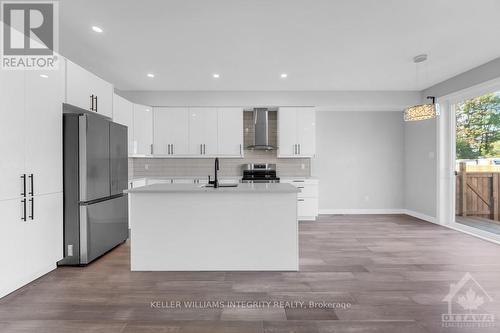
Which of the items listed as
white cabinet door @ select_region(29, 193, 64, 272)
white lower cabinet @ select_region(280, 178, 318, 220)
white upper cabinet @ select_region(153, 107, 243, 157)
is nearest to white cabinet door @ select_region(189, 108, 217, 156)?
white upper cabinet @ select_region(153, 107, 243, 157)

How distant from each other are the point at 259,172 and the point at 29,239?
3.96 metres

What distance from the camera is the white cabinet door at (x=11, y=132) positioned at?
7.42 feet

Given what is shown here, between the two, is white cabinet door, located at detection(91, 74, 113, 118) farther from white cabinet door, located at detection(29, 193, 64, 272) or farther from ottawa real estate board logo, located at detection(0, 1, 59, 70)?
white cabinet door, located at detection(29, 193, 64, 272)

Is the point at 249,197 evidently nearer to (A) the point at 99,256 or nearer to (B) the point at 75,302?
(B) the point at 75,302

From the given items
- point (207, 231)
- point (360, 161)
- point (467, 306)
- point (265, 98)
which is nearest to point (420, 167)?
point (360, 161)

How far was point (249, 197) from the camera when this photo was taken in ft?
9.45

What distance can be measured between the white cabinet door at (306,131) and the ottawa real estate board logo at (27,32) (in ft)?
13.6

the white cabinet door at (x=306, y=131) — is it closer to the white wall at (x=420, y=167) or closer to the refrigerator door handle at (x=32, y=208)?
the white wall at (x=420, y=167)

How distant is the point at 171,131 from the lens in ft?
18.0

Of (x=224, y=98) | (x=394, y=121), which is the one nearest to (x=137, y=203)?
(x=224, y=98)

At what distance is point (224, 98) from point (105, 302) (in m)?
4.19

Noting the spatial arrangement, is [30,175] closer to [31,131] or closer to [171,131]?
[31,131]

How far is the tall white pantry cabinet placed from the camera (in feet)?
7.53

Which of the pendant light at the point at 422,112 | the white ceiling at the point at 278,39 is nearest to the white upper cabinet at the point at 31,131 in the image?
the white ceiling at the point at 278,39
